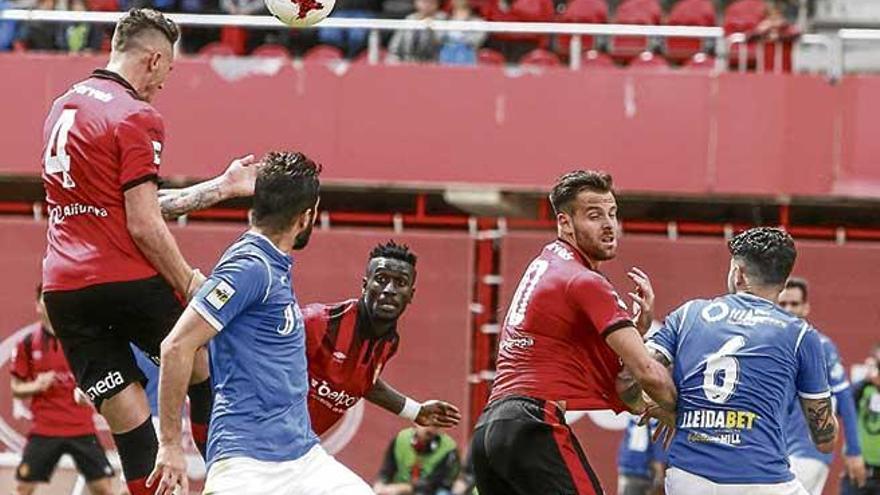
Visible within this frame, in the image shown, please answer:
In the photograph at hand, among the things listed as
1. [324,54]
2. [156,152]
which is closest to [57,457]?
[324,54]

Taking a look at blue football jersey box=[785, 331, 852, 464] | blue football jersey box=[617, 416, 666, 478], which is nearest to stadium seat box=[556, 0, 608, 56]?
blue football jersey box=[617, 416, 666, 478]

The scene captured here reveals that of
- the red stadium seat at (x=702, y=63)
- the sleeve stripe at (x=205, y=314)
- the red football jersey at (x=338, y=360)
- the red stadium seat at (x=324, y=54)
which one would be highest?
the red stadium seat at (x=324, y=54)

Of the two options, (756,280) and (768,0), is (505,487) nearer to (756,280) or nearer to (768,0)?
(756,280)

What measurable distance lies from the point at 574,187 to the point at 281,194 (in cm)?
150

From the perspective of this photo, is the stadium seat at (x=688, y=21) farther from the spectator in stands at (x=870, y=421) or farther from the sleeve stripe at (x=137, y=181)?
the sleeve stripe at (x=137, y=181)

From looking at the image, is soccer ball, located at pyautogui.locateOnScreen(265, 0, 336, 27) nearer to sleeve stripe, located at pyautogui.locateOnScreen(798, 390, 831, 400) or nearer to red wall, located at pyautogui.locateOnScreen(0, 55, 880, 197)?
sleeve stripe, located at pyautogui.locateOnScreen(798, 390, 831, 400)

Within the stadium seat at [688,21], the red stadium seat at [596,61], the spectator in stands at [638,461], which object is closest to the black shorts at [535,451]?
the spectator in stands at [638,461]

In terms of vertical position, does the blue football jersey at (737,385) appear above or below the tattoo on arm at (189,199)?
below

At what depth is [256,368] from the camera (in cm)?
715

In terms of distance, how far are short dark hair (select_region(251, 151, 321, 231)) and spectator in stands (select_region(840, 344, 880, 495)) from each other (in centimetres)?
903

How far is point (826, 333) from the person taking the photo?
55.9 feet

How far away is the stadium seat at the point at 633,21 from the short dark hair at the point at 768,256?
34.4 ft

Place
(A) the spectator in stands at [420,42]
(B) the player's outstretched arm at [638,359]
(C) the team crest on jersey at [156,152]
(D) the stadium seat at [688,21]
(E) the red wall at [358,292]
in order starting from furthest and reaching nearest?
(D) the stadium seat at [688,21], (A) the spectator in stands at [420,42], (E) the red wall at [358,292], (C) the team crest on jersey at [156,152], (B) the player's outstretched arm at [638,359]

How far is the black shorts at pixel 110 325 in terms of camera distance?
25.5ft
